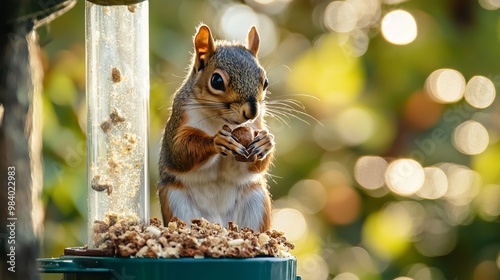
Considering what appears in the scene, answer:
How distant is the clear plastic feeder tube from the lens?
224 cm

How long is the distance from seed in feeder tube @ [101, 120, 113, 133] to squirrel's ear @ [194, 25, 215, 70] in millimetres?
454

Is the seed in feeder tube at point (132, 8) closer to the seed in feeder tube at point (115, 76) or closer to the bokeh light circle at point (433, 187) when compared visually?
the seed in feeder tube at point (115, 76)

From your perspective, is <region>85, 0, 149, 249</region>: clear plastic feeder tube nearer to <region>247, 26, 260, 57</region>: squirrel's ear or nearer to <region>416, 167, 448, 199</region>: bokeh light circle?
<region>247, 26, 260, 57</region>: squirrel's ear

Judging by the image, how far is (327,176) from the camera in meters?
4.98

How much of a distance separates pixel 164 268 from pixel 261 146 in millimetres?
666

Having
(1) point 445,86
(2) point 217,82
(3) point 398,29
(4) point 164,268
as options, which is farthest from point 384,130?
(4) point 164,268

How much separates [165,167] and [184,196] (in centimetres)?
13

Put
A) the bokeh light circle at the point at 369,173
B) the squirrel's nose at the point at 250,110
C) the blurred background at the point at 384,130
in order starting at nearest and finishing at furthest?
the squirrel's nose at the point at 250,110, the blurred background at the point at 384,130, the bokeh light circle at the point at 369,173

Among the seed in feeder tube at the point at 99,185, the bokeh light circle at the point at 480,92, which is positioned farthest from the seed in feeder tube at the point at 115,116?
the bokeh light circle at the point at 480,92

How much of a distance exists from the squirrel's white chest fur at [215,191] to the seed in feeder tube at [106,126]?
40 cm

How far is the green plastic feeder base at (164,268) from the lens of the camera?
5.85ft

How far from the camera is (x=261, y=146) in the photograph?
7.84 feet

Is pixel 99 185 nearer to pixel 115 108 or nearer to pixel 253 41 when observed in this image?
pixel 115 108

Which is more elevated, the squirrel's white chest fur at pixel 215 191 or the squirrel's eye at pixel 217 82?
the squirrel's eye at pixel 217 82
